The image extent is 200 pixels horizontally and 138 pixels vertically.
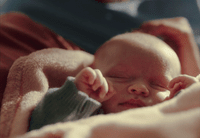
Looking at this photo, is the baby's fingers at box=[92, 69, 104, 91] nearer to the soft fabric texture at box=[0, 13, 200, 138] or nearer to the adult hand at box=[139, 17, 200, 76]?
the soft fabric texture at box=[0, 13, 200, 138]

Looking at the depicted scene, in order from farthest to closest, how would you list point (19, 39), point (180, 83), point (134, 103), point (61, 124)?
point (19, 39), point (134, 103), point (180, 83), point (61, 124)

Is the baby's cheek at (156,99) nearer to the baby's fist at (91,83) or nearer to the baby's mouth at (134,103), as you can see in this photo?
the baby's mouth at (134,103)

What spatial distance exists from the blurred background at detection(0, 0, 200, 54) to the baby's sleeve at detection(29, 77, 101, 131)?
664 millimetres

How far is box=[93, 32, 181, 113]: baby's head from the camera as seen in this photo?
27.3 inches

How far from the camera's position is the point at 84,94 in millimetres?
588

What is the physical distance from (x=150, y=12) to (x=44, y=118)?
3.91 ft

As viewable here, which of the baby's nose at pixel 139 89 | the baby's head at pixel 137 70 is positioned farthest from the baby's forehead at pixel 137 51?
the baby's nose at pixel 139 89

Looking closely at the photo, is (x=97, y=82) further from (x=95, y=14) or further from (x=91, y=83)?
(x=95, y=14)

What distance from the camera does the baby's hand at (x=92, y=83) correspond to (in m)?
0.59

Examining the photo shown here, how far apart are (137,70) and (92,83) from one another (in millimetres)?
234

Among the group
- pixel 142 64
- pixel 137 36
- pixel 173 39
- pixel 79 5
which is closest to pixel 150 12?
pixel 173 39

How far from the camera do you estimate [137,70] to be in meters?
0.77

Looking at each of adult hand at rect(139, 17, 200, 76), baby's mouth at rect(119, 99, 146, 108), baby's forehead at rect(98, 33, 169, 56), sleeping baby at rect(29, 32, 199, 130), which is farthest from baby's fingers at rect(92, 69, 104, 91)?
adult hand at rect(139, 17, 200, 76)

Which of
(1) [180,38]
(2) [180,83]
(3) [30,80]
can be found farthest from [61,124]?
(1) [180,38]
